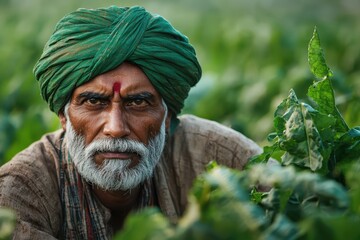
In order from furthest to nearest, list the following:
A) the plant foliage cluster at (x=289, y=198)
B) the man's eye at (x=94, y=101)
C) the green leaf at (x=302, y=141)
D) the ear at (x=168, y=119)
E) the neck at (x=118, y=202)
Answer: the ear at (x=168, y=119), the neck at (x=118, y=202), the man's eye at (x=94, y=101), the green leaf at (x=302, y=141), the plant foliage cluster at (x=289, y=198)

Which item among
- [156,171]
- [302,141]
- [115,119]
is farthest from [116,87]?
[302,141]

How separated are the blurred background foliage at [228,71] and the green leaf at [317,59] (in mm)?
1558

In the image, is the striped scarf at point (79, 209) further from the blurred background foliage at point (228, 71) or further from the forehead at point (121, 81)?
the blurred background foliage at point (228, 71)

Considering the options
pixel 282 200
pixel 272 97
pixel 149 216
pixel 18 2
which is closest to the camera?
pixel 149 216

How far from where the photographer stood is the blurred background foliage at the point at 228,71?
267 inches

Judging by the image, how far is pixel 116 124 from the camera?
428 centimetres

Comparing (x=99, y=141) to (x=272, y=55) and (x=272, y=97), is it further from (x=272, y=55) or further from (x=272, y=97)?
(x=272, y=55)

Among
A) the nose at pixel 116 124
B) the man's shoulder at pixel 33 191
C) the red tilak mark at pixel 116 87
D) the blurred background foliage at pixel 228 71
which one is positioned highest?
the red tilak mark at pixel 116 87

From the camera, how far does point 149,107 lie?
4.49 m

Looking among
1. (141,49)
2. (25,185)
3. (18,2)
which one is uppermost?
(141,49)

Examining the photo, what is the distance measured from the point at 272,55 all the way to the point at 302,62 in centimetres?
67

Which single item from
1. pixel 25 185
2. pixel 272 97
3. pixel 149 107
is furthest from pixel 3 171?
pixel 272 97

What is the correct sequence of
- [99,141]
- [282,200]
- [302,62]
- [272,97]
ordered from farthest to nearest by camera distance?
[302,62] → [272,97] → [99,141] → [282,200]

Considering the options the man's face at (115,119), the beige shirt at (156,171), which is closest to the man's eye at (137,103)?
the man's face at (115,119)
